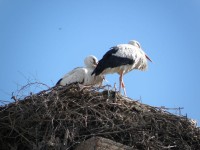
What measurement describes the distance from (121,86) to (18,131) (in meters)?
3.40

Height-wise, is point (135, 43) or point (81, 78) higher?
point (135, 43)

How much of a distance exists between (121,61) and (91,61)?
3.17ft

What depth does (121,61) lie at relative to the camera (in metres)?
9.75

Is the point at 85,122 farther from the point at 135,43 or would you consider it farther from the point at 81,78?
the point at 135,43

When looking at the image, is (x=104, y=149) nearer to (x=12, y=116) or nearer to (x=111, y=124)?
(x=111, y=124)

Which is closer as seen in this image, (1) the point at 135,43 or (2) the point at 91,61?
(2) the point at 91,61

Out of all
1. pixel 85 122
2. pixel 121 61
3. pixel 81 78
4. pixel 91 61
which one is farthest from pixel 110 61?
pixel 85 122

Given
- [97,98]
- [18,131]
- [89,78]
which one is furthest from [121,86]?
[18,131]

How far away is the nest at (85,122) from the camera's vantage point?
6980 millimetres

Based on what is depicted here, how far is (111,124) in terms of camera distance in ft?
23.4

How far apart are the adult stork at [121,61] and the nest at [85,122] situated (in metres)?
1.96

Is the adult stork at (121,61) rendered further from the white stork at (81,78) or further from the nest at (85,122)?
the nest at (85,122)

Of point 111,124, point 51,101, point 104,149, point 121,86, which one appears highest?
point 121,86

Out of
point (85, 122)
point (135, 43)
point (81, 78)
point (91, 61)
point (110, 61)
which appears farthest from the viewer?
point (135, 43)
